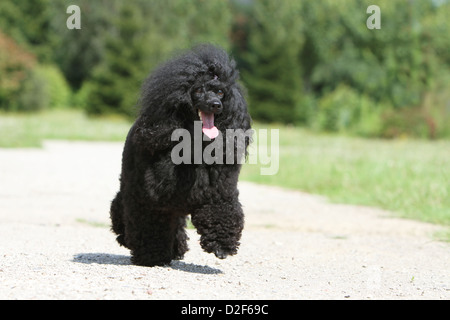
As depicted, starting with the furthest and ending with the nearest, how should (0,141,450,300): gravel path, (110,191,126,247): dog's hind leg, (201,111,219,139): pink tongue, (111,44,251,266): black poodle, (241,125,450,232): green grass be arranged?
(241,125,450,232): green grass
(110,191,126,247): dog's hind leg
(111,44,251,266): black poodle
(201,111,219,139): pink tongue
(0,141,450,300): gravel path

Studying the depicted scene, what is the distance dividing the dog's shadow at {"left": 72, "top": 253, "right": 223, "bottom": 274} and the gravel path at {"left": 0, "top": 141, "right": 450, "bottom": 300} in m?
0.01

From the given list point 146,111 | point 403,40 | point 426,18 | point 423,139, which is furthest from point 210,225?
point 426,18

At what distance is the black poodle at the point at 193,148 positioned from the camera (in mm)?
5820

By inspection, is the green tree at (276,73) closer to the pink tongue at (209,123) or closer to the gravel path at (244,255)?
the gravel path at (244,255)

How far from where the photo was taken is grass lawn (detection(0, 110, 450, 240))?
1210 centimetres

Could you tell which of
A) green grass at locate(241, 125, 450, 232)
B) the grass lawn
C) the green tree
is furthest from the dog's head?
the green tree

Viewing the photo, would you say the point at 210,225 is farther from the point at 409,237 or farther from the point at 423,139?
the point at 423,139

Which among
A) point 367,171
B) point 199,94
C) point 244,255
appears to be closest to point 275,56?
point 367,171

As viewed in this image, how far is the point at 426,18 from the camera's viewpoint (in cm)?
3697

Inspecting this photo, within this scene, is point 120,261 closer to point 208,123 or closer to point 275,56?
point 208,123

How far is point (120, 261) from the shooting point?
266 inches

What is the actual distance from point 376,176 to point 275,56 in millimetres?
28097

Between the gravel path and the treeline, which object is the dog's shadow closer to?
the gravel path

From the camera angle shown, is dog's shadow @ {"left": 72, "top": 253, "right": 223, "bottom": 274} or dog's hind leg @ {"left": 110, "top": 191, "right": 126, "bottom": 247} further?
dog's hind leg @ {"left": 110, "top": 191, "right": 126, "bottom": 247}
